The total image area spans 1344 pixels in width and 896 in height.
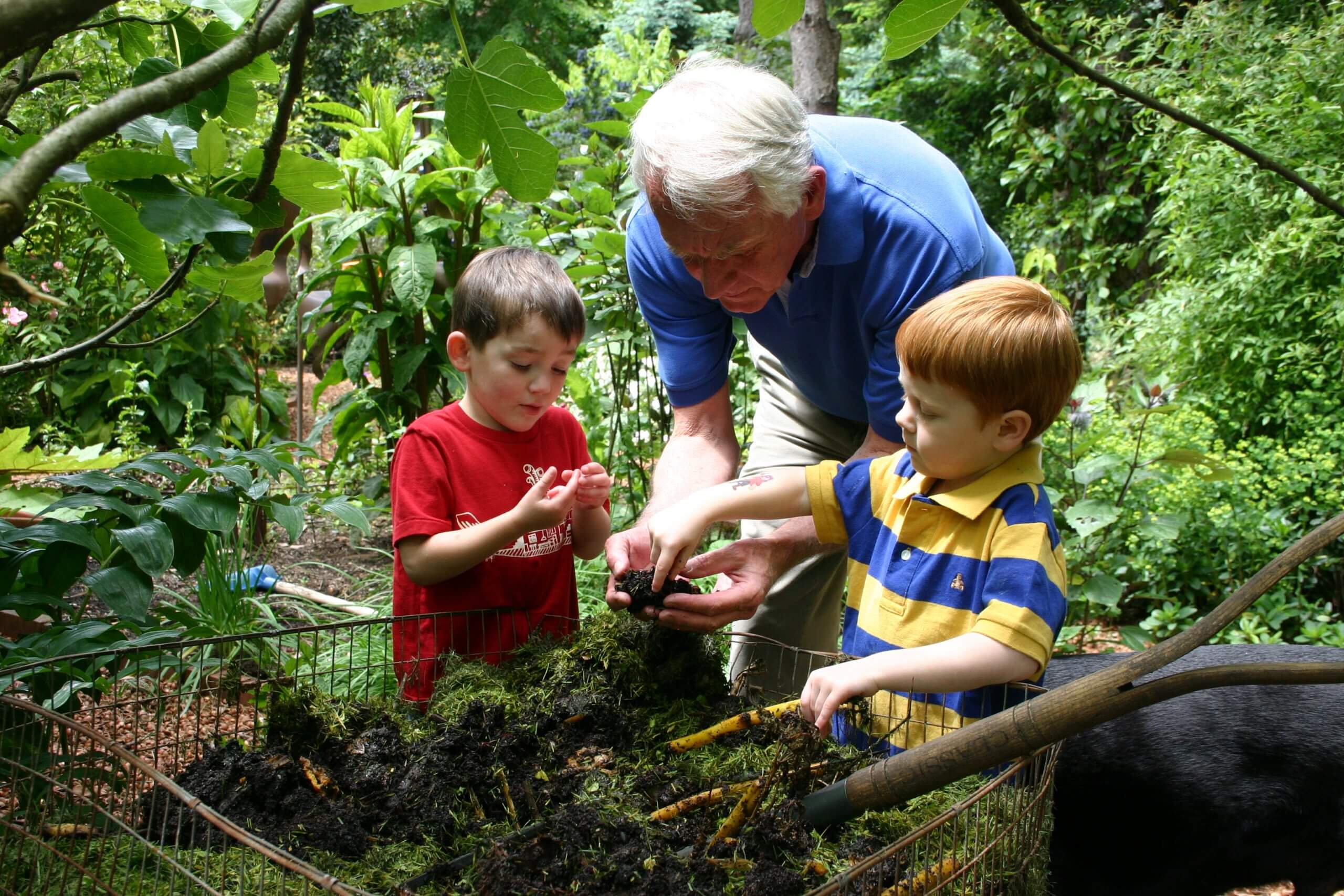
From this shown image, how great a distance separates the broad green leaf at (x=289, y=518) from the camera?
2.04 meters

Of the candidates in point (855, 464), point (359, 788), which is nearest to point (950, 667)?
point (855, 464)

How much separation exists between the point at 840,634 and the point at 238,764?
256 centimetres

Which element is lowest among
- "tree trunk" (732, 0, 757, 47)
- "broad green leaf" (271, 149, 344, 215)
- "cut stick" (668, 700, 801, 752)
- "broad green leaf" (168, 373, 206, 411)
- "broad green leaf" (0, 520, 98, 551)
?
"cut stick" (668, 700, 801, 752)

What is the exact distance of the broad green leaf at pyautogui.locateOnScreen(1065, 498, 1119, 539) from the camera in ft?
9.62

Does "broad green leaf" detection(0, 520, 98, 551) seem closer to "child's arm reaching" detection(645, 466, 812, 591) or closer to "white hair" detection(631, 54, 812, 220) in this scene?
"child's arm reaching" detection(645, 466, 812, 591)

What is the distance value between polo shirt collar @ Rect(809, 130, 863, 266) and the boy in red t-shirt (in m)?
0.57

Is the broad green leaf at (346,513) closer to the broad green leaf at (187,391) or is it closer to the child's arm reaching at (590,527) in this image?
the child's arm reaching at (590,527)

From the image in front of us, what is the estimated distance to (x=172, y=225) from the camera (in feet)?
3.01

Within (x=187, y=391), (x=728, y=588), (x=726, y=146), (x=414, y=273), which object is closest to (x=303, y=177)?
(x=726, y=146)

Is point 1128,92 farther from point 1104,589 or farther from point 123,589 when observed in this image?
point 1104,589

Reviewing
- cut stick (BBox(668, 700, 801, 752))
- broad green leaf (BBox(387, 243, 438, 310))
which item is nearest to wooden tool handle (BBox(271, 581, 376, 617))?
broad green leaf (BBox(387, 243, 438, 310))

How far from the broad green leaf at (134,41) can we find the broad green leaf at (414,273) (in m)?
2.61

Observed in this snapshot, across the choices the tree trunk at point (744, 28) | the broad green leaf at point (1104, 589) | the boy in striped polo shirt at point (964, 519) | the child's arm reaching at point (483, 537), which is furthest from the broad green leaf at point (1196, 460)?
the tree trunk at point (744, 28)

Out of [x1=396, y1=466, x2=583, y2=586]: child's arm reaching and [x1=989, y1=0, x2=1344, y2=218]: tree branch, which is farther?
[x1=396, y1=466, x2=583, y2=586]: child's arm reaching
